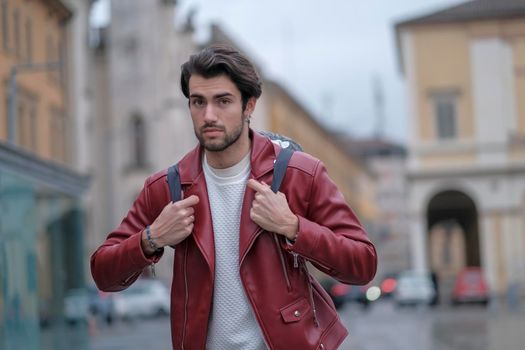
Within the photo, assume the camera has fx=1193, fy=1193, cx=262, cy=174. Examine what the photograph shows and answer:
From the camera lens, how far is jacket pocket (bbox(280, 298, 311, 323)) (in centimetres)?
369

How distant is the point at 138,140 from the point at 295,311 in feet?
195

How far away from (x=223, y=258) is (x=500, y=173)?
159 ft

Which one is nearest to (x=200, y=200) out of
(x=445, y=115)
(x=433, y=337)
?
(x=433, y=337)

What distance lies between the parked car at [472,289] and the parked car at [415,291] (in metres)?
1.74

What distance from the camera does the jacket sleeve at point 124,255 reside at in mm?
3770

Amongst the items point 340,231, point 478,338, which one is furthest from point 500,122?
point 340,231

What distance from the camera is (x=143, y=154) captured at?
205 ft

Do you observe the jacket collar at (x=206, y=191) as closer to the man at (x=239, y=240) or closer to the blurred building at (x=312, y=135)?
the man at (x=239, y=240)

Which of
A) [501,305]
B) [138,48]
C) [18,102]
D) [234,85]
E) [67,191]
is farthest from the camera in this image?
[138,48]

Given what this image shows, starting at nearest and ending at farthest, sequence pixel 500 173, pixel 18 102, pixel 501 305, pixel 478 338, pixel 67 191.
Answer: pixel 67 191, pixel 478 338, pixel 18 102, pixel 501 305, pixel 500 173

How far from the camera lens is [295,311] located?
12.2 ft

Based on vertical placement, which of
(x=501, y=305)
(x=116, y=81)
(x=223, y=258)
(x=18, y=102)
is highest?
(x=116, y=81)

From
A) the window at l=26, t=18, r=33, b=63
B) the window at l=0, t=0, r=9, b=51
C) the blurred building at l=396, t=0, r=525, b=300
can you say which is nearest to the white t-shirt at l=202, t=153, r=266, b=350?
the window at l=0, t=0, r=9, b=51

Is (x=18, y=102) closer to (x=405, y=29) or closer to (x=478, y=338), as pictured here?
(x=478, y=338)
